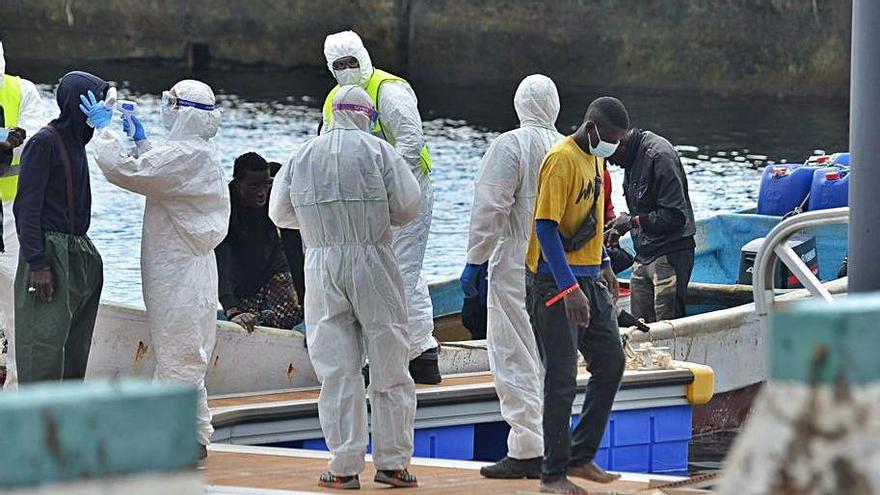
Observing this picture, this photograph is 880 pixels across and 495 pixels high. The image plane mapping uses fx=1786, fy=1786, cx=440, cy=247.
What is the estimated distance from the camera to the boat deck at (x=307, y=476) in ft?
21.5

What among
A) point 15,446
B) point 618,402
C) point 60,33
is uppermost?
point 60,33

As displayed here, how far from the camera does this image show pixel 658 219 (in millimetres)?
9859

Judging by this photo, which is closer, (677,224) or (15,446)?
(15,446)

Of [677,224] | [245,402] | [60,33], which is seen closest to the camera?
[245,402]

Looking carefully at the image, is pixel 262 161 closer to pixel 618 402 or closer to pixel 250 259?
pixel 250 259

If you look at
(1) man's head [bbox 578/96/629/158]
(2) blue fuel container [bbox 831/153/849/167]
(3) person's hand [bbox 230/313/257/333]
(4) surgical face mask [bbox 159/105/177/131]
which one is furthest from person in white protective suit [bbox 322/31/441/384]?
(2) blue fuel container [bbox 831/153/849/167]

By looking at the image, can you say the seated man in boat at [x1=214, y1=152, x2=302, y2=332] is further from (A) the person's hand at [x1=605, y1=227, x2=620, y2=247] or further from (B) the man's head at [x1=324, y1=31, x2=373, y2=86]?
(A) the person's hand at [x1=605, y1=227, x2=620, y2=247]

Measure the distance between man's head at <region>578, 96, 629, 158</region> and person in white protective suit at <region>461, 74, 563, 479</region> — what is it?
604 mm

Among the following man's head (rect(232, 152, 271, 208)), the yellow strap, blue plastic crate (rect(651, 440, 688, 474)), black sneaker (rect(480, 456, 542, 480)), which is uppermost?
man's head (rect(232, 152, 271, 208))

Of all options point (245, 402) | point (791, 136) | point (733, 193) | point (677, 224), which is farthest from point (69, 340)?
point (791, 136)

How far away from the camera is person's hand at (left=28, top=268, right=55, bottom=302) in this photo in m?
6.82

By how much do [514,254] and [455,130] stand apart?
25.9 meters

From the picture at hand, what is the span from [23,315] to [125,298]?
10.1 metres

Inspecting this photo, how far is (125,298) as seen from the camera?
55.4 ft
